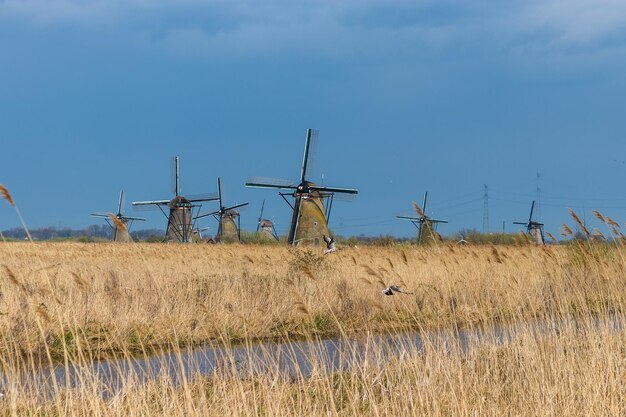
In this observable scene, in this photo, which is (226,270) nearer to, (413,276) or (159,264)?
(159,264)

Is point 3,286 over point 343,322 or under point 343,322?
over

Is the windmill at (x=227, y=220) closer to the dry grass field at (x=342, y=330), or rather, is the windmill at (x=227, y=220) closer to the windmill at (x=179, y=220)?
the windmill at (x=179, y=220)

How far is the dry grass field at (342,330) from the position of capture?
4941 millimetres

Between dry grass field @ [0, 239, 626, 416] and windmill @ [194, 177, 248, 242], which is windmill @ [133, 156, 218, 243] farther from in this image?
dry grass field @ [0, 239, 626, 416]

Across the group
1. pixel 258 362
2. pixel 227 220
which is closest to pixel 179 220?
pixel 227 220

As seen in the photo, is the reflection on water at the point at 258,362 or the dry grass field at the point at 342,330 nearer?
the dry grass field at the point at 342,330

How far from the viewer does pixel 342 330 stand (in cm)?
491

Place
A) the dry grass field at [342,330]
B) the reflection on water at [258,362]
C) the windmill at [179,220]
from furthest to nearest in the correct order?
1. the windmill at [179,220]
2. the reflection on water at [258,362]
3. the dry grass field at [342,330]

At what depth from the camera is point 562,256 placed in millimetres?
15789

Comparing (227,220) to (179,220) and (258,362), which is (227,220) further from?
(258,362)

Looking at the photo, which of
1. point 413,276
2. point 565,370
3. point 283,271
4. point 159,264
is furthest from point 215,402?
point 159,264

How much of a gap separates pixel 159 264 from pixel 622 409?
13.7m

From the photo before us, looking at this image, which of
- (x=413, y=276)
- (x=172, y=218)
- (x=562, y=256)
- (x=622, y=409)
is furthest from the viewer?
(x=172, y=218)

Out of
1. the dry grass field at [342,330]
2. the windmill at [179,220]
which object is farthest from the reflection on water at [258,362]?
the windmill at [179,220]
